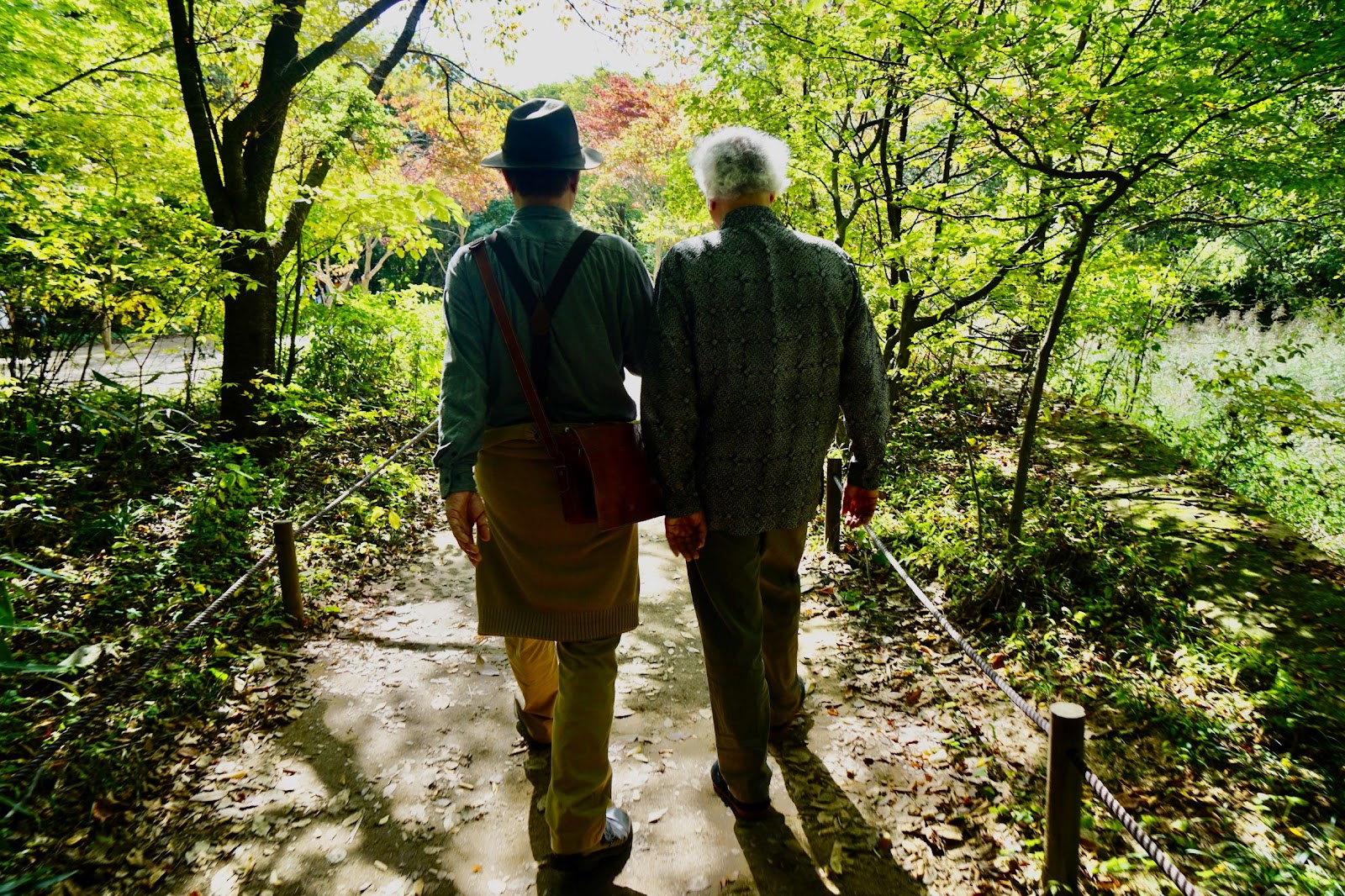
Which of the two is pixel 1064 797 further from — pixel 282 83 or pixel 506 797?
pixel 282 83

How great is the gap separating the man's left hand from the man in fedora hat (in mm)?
856

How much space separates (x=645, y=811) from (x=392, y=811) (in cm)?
105

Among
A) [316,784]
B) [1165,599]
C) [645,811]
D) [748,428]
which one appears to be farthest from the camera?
[1165,599]

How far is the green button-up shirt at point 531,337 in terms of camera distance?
209cm

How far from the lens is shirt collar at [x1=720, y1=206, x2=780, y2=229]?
90.5 inches

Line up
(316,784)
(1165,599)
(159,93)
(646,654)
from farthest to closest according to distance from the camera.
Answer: (159,93)
(646,654)
(1165,599)
(316,784)

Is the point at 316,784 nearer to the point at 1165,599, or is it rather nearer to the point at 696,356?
the point at 696,356

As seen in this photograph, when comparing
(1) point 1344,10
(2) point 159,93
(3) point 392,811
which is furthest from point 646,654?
(2) point 159,93

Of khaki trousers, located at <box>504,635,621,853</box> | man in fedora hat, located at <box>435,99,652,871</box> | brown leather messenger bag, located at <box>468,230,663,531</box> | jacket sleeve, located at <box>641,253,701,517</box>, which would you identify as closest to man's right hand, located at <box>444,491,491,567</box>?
man in fedora hat, located at <box>435,99,652,871</box>

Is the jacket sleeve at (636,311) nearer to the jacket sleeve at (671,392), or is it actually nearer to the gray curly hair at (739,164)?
the jacket sleeve at (671,392)

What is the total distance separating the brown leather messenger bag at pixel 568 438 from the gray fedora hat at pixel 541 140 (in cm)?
26

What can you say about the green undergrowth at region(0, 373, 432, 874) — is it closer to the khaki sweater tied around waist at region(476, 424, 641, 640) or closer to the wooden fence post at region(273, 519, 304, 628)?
the wooden fence post at region(273, 519, 304, 628)

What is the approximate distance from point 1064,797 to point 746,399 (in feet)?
5.23

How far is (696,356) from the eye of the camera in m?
2.24
